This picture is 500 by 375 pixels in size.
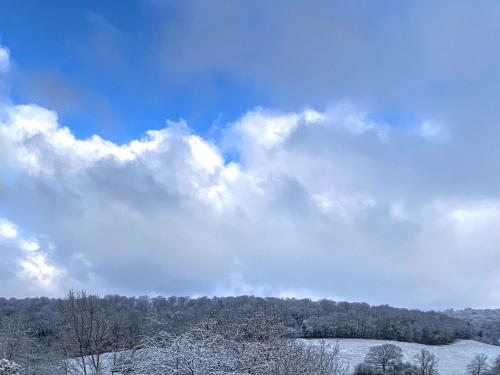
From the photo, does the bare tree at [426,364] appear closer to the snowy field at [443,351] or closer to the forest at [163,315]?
the snowy field at [443,351]

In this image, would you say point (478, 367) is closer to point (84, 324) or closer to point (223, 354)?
point (84, 324)

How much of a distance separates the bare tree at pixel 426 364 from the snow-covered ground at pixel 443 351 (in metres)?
2.53

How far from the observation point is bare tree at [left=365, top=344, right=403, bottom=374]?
9075 centimetres

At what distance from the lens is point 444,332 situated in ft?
410

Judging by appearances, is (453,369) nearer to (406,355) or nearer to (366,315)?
(406,355)

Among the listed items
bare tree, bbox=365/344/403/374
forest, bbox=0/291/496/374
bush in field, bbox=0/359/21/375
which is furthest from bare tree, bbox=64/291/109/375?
bare tree, bbox=365/344/403/374

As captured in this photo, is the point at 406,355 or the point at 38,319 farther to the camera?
the point at 406,355

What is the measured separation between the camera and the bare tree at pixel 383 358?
298 ft

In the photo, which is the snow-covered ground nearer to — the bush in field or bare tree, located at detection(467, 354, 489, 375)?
bare tree, located at detection(467, 354, 489, 375)

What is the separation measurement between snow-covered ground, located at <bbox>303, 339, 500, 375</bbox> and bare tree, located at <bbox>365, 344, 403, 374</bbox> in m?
3.07

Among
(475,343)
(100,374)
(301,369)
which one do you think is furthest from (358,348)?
(301,369)

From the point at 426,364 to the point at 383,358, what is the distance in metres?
6.75

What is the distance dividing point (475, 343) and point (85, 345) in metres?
110

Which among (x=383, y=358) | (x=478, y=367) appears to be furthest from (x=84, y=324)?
(x=478, y=367)
